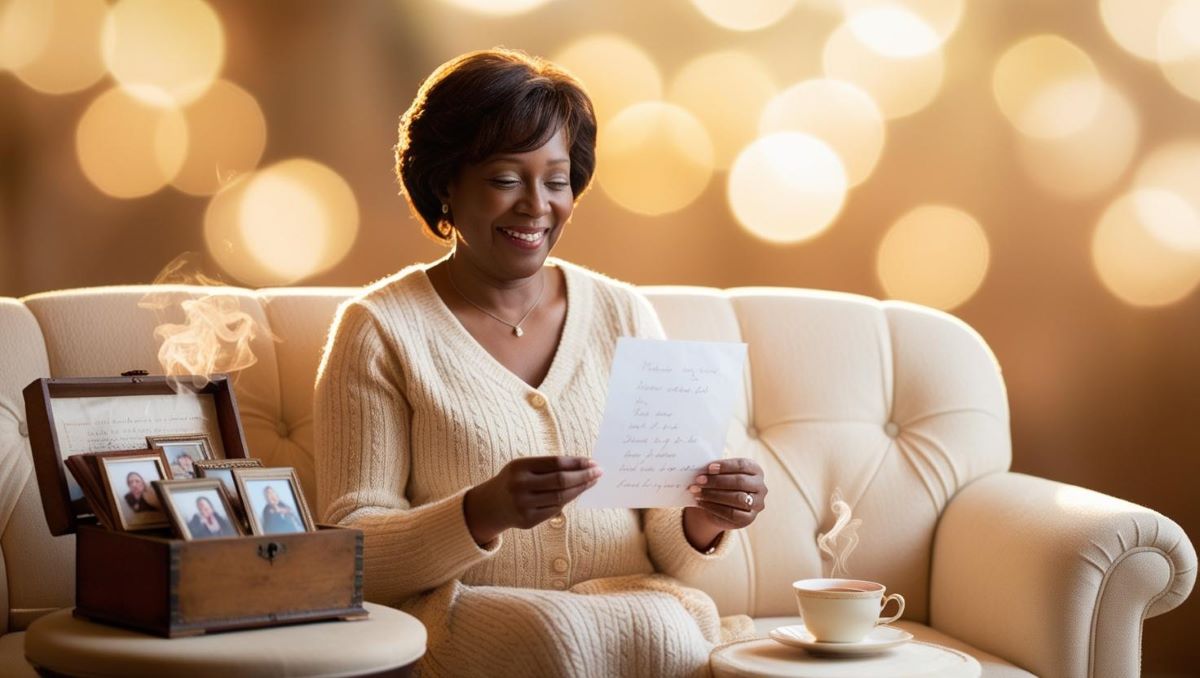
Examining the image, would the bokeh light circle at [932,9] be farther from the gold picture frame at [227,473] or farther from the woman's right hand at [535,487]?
the gold picture frame at [227,473]

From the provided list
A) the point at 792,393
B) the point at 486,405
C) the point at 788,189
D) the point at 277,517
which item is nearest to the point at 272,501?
the point at 277,517

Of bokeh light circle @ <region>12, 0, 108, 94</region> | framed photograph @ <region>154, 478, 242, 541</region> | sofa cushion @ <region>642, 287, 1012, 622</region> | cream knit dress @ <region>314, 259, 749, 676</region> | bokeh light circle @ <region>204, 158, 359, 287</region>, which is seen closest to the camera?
framed photograph @ <region>154, 478, 242, 541</region>

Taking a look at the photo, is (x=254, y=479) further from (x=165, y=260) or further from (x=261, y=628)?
(x=165, y=260)

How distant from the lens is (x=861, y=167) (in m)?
3.06

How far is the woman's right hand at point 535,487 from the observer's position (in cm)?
162

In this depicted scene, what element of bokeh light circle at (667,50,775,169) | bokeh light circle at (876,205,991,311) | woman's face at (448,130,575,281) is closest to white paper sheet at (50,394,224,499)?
woman's face at (448,130,575,281)

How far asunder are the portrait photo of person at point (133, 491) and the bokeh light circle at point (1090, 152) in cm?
226

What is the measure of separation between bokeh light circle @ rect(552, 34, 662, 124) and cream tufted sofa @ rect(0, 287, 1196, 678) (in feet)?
2.37

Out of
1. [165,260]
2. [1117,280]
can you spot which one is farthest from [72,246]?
[1117,280]

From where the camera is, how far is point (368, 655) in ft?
Result: 4.58

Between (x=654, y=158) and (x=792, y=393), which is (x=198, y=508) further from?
(x=654, y=158)

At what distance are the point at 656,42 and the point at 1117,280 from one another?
125cm

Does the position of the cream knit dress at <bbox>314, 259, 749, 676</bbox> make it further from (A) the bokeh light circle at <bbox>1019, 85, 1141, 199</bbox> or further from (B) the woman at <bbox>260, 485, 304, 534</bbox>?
(A) the bokeh light circle at <bbox>1019, 85, 1141, 199</bbox>

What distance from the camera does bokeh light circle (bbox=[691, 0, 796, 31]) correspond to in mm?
3033
